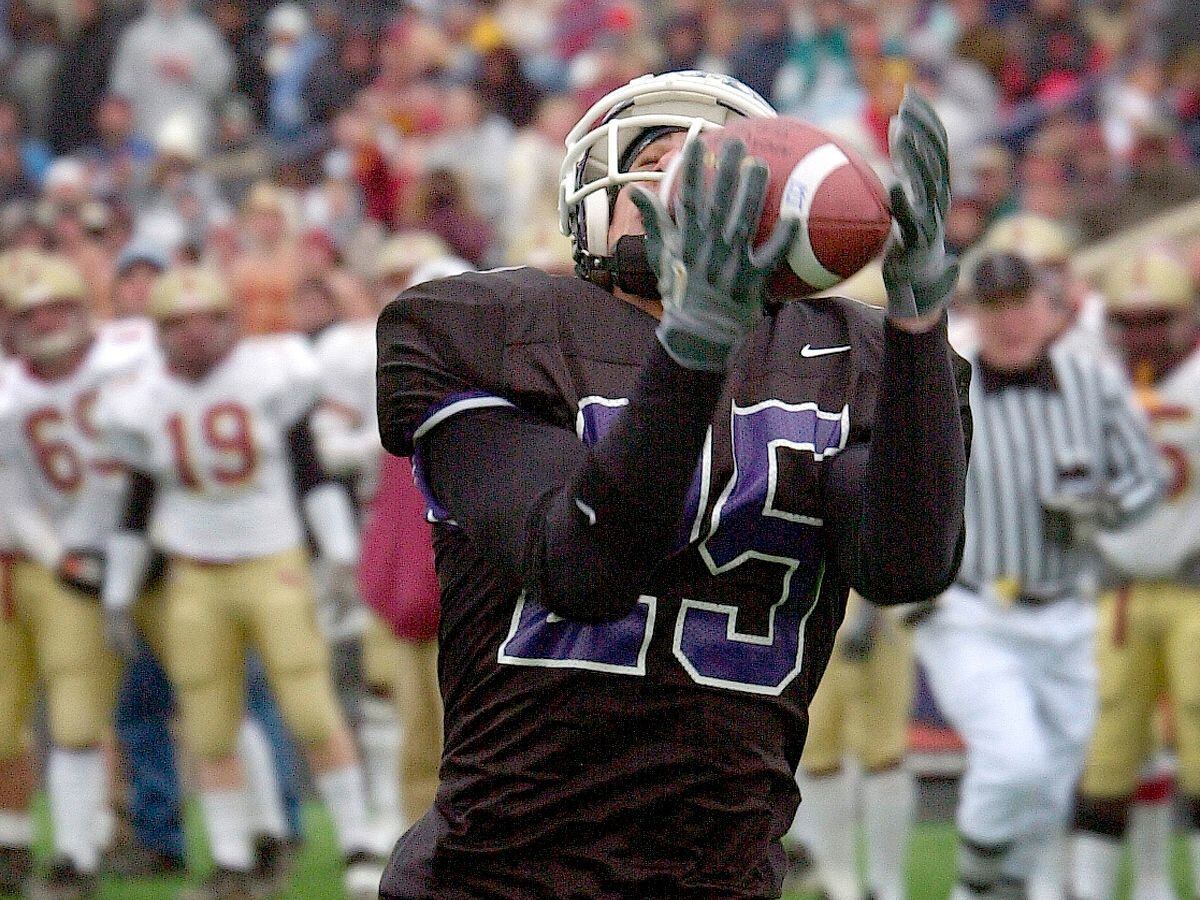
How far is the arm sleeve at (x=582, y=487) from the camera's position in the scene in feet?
6.30

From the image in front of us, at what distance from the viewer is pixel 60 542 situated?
6.45 m

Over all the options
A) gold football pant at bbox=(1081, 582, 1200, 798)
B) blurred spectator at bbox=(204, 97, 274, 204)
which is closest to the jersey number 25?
gold football pant at bbox=(1081, 582, 1200, 798)

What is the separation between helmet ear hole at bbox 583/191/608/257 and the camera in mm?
2262

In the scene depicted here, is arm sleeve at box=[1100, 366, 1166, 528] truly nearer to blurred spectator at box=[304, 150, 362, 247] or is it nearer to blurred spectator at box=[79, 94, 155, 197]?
blurred spectator at box=[304, 150, 362, 247]

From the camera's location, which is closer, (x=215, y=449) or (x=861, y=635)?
(x=861, y=635)

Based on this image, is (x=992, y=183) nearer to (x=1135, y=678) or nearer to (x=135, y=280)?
(x=135, y=280)

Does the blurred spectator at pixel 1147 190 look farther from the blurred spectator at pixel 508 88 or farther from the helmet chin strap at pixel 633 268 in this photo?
the helmet chin strap at pixel 633 268

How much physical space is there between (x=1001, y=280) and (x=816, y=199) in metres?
3.69

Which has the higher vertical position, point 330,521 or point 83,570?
point 330,521

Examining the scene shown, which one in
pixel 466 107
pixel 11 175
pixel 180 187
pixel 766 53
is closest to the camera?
pixel 466 107

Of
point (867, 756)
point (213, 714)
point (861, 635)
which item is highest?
point (861, 635)

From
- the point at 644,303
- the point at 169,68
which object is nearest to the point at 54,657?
the point at 644,303

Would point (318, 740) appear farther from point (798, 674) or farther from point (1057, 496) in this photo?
point (798, 674)

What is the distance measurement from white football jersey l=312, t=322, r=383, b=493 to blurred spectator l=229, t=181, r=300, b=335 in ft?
0.71
